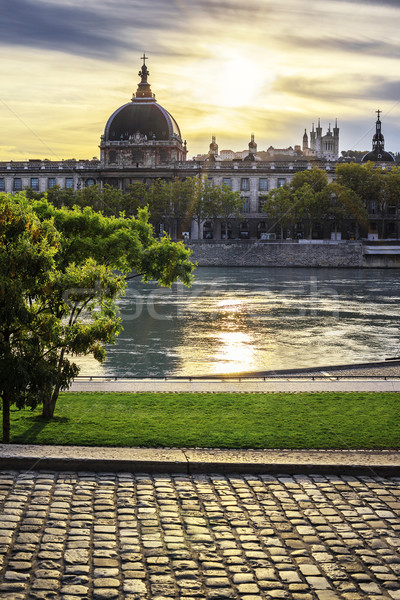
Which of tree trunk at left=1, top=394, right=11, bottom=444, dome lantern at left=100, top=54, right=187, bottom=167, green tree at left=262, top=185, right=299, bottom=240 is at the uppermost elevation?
dome lantern at left=100, top=54, right=187, bottom=167

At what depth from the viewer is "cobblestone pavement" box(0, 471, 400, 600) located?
28.6 feet

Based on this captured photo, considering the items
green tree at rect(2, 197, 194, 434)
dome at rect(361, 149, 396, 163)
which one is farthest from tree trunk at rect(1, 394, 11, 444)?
dome at rect(361, 149, 396, 163)

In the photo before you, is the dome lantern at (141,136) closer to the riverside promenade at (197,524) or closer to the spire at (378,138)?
the spire at (378,138)

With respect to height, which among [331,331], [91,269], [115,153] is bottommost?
[331,331]

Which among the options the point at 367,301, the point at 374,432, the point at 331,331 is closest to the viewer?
the point at 374,432

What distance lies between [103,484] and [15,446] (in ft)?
7.89

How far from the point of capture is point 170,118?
500ft

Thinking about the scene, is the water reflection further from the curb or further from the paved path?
the curb

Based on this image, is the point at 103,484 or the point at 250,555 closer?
the point at 250,555

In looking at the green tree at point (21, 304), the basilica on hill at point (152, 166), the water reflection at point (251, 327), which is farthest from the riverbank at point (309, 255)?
the green tree at point (21, 304)

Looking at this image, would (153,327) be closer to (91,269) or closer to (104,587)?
(91,269)

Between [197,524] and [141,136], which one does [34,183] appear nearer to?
[141,136]

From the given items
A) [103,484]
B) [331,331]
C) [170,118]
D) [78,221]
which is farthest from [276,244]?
[103,484]

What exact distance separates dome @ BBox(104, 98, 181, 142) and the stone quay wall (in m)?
41.9
